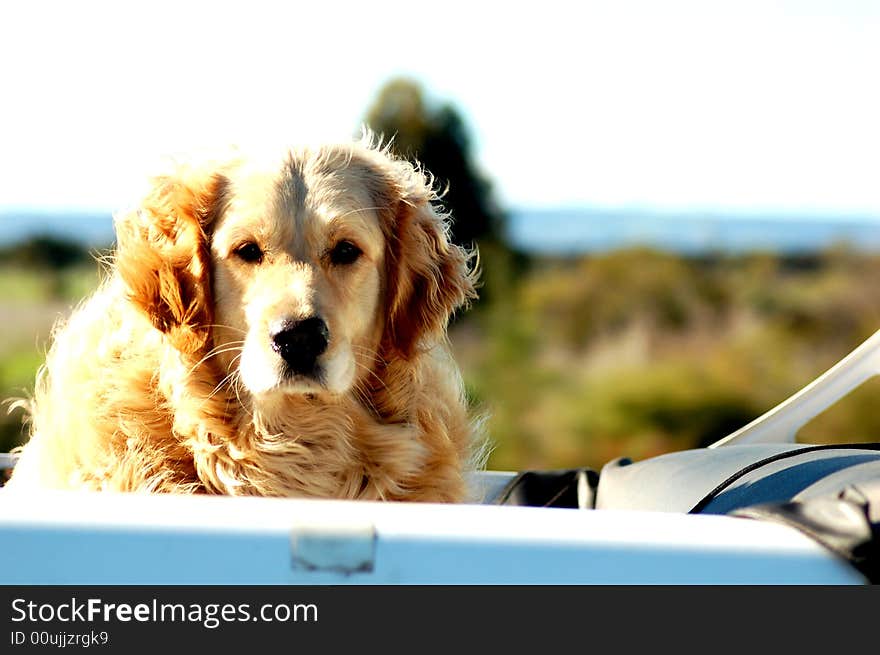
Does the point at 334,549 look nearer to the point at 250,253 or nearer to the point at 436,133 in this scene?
the point at 250,253

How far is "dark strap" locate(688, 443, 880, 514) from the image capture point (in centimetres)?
226

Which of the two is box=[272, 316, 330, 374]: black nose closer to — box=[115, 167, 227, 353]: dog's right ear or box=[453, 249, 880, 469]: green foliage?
box=[115, 167, 227, 353]: dog's right ear

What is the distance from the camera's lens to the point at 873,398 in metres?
9.57

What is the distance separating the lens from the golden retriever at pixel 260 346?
8.02 ft

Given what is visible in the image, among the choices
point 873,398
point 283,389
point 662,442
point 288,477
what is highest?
point 283,389

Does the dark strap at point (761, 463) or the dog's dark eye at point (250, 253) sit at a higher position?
Answer: the dog's dark eye at point (250, 253)

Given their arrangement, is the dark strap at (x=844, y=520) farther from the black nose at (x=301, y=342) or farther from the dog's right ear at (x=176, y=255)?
the dog's right ear at (x=176, y=255)

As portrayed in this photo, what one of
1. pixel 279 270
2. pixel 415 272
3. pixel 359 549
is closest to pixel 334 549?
pixel 359 549

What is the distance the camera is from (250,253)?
2.50 metres

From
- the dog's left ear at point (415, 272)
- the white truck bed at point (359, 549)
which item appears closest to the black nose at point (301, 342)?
the dog's left ear at point (415, 272)

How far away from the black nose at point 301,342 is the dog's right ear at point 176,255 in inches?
10.3

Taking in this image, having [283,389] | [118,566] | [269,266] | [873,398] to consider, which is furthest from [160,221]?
[873,398]
